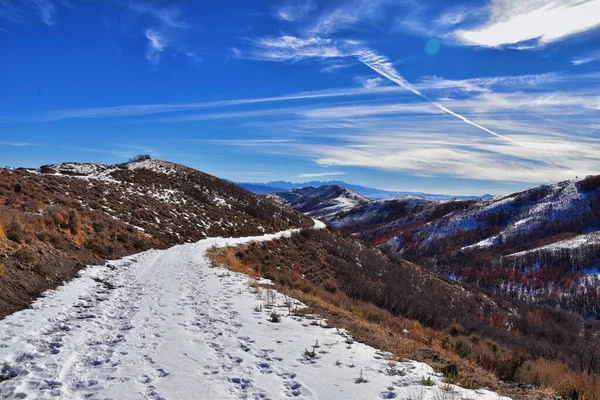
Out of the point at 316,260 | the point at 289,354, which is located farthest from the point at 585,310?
the point at 289,354

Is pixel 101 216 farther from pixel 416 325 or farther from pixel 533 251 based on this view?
pixel 533 251

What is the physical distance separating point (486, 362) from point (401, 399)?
180 inches

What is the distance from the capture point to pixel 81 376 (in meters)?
6.06

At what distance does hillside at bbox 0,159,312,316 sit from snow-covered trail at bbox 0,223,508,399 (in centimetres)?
162

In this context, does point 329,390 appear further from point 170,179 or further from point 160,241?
point 170,179

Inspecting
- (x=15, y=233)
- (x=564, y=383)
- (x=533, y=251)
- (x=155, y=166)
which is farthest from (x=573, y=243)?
(x=15, y=233)

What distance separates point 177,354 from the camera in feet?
24.6

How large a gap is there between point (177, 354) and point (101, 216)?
22.1 metres

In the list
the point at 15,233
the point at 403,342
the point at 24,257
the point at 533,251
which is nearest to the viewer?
the point at 403,342

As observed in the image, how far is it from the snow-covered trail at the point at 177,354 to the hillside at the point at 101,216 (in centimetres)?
162

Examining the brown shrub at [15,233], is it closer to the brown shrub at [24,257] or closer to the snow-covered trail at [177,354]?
the brown shrub at [24,257]

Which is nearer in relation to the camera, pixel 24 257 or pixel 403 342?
pixel 403 342

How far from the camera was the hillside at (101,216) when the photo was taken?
12239 millimetres

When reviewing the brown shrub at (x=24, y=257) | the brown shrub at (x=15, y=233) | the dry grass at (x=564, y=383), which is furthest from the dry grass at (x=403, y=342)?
the brown shrub at (x=15, y=233)
